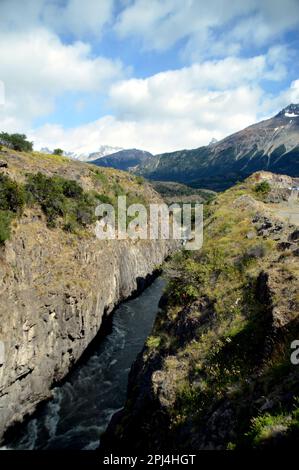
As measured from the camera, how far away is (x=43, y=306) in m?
32.0

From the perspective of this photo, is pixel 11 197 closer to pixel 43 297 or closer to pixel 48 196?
pixel 48 196

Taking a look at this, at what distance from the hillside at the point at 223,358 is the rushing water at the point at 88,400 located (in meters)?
9.37

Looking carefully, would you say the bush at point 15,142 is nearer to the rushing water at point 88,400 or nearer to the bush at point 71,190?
the bush at point 71,190

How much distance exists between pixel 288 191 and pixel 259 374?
48.3 m

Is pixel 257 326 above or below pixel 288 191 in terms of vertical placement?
below

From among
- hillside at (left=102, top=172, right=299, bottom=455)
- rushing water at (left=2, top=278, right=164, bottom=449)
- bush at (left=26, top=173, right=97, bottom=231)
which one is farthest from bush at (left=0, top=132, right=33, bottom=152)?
hillside at (left=102, top=172, right=299, bottom=455)

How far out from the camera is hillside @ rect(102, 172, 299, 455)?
36.6ft

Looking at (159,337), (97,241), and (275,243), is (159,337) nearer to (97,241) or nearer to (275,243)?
(275,243)

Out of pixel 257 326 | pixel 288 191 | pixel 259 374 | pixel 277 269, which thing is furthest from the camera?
pixel 288 191

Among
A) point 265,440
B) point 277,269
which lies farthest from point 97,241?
point 265,440

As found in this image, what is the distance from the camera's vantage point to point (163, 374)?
55.5 feet

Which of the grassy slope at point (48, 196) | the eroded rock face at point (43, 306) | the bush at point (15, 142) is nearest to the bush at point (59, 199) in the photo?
the grassy slope at point (48, 196)

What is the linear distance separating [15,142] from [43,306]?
48721 millimetres

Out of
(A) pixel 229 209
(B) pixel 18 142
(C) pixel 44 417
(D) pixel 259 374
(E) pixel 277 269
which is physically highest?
(B) pixel 18 142
